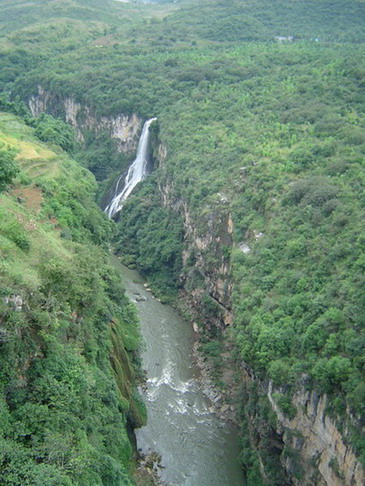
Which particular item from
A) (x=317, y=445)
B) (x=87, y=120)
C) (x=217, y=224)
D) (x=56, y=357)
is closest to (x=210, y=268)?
(x=217, y=224)

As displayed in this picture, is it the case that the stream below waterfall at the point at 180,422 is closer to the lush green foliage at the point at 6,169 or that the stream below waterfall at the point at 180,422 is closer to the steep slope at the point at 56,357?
the steep slope at the point at 56,357

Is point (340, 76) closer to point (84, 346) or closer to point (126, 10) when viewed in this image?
point (84, 346)

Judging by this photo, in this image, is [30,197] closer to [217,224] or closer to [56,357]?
[56,357]

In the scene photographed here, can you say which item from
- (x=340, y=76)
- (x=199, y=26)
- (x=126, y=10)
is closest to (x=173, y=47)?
(x=199, y=26)

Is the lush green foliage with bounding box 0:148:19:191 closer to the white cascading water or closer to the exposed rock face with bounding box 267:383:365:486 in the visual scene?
the exposed rock face with bounding box 267:383:365:486

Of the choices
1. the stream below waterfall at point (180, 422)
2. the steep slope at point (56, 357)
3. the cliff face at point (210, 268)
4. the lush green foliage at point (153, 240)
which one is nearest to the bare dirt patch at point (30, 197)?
the steep slope at point (56, 357)

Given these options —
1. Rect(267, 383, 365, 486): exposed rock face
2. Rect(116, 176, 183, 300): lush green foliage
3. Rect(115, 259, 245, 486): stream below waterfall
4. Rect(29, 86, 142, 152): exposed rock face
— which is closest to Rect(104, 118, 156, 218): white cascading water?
Rect(29, 86, 142, 152): exposed rock face
